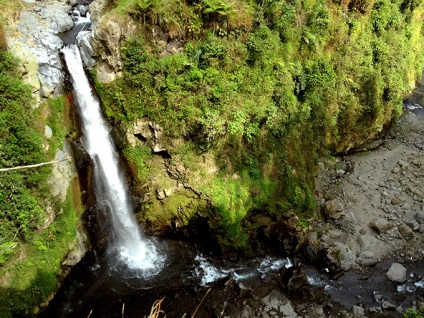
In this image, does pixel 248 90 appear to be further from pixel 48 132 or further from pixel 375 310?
pixel 375 310

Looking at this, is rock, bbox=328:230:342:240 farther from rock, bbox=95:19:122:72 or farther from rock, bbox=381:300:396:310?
rock, bbox=95:19:122:72

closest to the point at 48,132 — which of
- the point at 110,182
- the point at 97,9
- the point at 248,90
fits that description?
the point at 110,182

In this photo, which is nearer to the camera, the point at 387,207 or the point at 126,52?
the point at 126,52

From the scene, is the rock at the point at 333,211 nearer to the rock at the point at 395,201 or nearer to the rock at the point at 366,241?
the rock at the point at 366,241

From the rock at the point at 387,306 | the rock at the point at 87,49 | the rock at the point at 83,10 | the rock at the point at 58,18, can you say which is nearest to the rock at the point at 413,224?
the rock at the point at 387,306

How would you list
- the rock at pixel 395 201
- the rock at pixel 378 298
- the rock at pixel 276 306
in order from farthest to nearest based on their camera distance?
the rock at pixel 395 201 < the rock at pixel 378 298 < the rock at pixel 276 306

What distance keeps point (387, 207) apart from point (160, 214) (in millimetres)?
12446

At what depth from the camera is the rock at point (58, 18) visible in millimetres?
16172

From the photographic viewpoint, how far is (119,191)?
15117 mm

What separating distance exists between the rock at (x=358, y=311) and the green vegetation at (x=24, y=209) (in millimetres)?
11826

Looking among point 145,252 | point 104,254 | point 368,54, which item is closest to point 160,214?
point 145,252

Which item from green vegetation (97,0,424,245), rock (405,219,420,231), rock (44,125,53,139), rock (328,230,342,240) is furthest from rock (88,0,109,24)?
rock (405,219,420,231)

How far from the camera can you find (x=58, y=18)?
54.7 feet

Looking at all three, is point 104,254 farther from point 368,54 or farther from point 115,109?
point 368,54
